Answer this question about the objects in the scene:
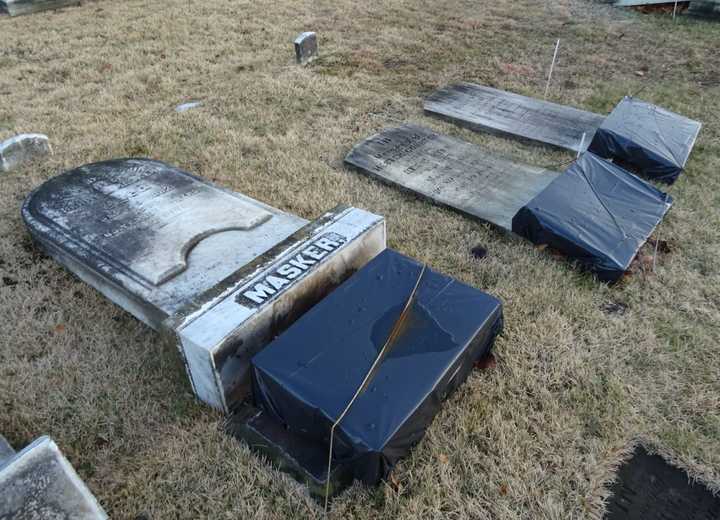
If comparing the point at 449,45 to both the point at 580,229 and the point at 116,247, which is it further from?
the point at 116,247

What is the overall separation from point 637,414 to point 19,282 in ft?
14.2

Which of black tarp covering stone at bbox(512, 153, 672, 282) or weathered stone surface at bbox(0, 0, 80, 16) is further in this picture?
weathered stone surface at bbox(0, 0, 80, 16)

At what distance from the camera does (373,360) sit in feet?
8.36

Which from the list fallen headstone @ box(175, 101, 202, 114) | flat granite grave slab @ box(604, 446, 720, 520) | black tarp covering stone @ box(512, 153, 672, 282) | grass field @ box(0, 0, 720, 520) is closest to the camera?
flat granite grave slab @ box(604, 446, 720, 520)

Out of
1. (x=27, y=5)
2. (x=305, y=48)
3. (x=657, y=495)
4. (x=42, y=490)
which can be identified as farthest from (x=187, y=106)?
(x=27, y=5)

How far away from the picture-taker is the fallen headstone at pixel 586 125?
4938mm

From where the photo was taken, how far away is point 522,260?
398cm

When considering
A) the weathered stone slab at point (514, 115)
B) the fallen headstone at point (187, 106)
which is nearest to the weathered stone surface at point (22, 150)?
the fallen headstone at point (187, 106)

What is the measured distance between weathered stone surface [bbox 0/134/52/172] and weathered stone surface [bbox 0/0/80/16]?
6.73 meters

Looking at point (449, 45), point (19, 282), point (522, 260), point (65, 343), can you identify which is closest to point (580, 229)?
point (522, 260)

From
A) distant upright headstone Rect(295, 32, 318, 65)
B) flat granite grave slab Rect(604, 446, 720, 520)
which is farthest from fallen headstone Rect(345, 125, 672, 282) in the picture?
distant upright headstone Rect(295, 32, 318, 65)

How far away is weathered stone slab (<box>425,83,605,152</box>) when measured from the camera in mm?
5707

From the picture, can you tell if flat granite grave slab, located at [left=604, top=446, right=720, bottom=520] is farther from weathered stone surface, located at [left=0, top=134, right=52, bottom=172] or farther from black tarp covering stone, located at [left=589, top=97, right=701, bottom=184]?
weathered stone surface, located at [left=0, top=134, right=52, bottom=172]

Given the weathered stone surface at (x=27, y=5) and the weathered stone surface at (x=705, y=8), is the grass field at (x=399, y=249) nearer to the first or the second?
the weathered stone surface at (x=705, y=8)
